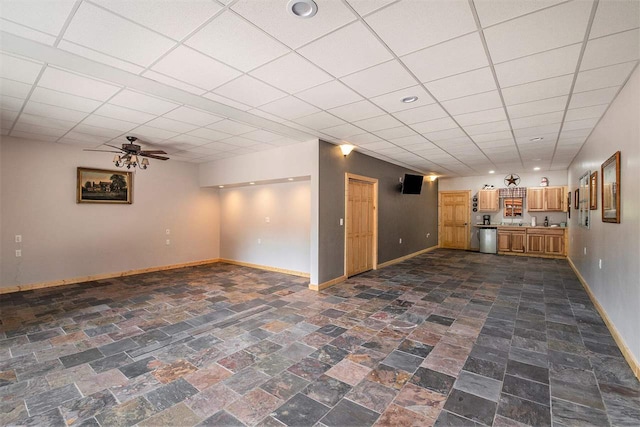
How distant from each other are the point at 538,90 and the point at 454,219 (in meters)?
8.15

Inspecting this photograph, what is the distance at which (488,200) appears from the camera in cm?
978

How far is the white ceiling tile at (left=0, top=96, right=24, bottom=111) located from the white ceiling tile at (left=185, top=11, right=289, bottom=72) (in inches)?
108

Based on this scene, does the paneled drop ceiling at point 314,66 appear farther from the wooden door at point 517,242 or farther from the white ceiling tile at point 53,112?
the wooden door at point 517,242

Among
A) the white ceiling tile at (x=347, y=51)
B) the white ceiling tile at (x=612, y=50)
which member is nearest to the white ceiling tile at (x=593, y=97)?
the white ceiling tile at (x=612, y=50)

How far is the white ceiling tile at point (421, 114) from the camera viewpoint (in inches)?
144

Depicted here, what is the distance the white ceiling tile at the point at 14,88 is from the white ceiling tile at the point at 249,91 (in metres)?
1.97

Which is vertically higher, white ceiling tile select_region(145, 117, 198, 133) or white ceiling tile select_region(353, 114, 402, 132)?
white ceiling tile select_region(145, 117, 198, 133)

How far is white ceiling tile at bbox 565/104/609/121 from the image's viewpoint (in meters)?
3.59

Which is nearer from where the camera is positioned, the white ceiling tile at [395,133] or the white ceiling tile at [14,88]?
the white ceiling tile at [14,88]

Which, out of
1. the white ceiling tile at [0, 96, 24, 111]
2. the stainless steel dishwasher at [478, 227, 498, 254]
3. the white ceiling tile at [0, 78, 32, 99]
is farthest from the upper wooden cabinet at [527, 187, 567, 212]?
the white ceiling tile at [0, 96, 24, 111]

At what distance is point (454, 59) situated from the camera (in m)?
2.51

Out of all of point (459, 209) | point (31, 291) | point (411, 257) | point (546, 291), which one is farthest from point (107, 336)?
point (459, 209)

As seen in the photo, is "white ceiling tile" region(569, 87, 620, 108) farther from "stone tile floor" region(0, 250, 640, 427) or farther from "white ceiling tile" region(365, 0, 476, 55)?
"stone tile floor" region(0, 250, 640, 427)

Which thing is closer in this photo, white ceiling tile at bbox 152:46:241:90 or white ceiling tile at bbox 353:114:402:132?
white ceiling tile at bbox 152:46:241:90
